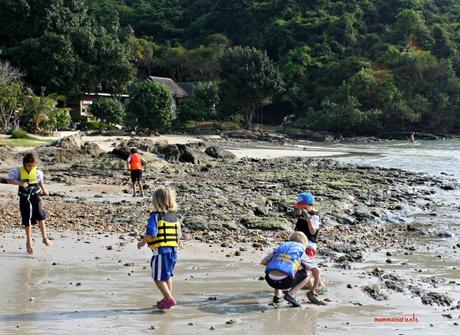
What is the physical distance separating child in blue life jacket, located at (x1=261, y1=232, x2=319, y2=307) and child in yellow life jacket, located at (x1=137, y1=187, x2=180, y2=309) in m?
1.06

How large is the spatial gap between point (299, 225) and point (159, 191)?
211 cm

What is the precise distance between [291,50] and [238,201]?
67379mm

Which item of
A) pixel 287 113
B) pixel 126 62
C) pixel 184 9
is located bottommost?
pixel 287 113

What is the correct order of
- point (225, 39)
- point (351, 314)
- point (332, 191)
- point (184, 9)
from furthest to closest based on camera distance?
point (184, 9) → point (225, 39) → point (332, 191) → point (351, 314)

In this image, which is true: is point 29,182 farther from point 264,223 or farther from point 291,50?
point 291,50

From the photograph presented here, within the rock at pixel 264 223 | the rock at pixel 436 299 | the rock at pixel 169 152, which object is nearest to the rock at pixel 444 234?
the rock at pixel 264 223

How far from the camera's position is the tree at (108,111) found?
49281 mm

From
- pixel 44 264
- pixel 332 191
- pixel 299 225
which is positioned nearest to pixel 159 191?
pixel 299 225

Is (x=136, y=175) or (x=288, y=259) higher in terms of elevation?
(x=288, y=259)

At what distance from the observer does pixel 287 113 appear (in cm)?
7600

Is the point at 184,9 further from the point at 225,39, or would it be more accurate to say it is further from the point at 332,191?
the point at 332,191

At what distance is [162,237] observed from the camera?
684 cm

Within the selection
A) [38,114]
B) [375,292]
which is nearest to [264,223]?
[375,292]

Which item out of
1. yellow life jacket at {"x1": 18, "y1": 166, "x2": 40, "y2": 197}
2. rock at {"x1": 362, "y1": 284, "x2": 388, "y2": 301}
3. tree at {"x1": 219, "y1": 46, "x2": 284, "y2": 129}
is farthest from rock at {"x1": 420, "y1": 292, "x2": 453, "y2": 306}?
tree at {"x1": 219, "y1": 46, "x2": 284, "y2": 129}
